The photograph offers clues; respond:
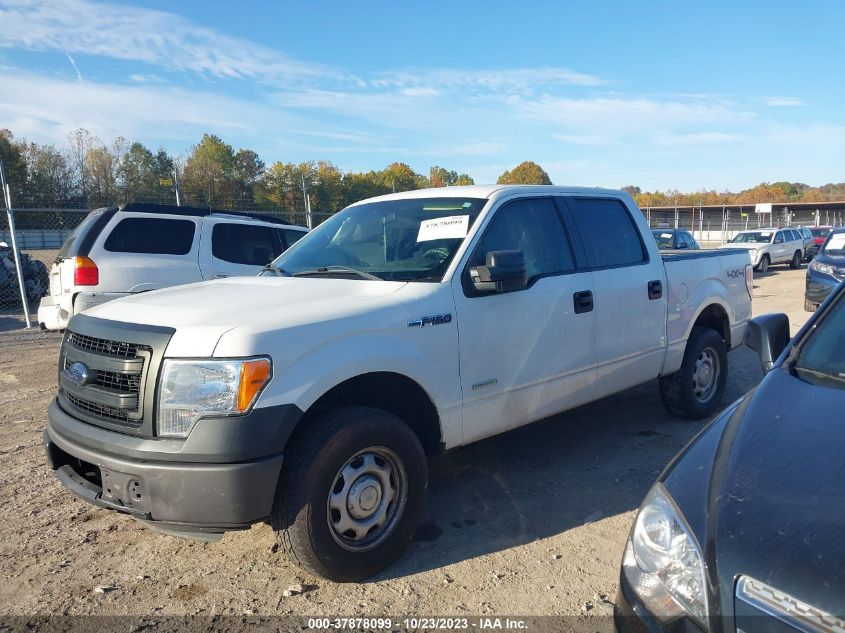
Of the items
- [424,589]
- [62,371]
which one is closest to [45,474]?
[62,371]

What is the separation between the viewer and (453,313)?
350 cm

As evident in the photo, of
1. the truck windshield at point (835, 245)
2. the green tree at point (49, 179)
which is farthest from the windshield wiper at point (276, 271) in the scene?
the green tree at point (49, 179)

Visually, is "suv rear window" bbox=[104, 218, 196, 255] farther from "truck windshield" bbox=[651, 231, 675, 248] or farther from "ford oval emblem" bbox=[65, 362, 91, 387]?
"truck windshield" bbox=[651, 231, 675, 248]

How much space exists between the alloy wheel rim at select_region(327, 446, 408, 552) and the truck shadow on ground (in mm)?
241

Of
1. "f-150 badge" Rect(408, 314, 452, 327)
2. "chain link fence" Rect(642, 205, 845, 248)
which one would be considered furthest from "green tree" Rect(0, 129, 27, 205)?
"chain link fence" Rect(642, 205, 845, 248)

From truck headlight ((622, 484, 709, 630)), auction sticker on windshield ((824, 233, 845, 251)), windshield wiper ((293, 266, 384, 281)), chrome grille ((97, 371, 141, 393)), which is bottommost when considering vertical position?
truck headlight ((622, 484, 709, 630))

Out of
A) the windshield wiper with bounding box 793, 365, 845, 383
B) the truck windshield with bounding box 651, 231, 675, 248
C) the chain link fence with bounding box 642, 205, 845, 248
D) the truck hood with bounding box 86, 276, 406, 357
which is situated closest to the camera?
the windshield wiper with bounding box 793, 365, 845, 383

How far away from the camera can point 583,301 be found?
4.27m

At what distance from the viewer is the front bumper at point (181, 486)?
270 centimetres

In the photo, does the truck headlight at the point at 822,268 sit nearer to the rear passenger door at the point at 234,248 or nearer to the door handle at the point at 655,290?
the door handle at the point at 655,290

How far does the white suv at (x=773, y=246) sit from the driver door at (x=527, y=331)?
21.5 meters

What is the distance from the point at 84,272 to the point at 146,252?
31.3 inches

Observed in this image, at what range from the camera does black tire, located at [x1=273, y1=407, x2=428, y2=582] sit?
2.88 m

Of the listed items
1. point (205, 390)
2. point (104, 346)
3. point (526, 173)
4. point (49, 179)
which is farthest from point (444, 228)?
point (526, 173)
